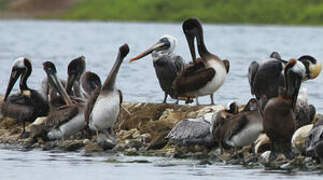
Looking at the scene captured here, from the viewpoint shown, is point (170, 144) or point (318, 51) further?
point (318, 51)

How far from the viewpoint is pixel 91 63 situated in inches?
1502

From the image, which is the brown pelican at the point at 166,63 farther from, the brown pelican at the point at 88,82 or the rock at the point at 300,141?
the rock at the point at 300,141

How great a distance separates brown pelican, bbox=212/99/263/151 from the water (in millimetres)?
587

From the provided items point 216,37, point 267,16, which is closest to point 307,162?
point 216,37

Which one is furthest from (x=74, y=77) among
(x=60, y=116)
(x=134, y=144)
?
(x=134, y=144)

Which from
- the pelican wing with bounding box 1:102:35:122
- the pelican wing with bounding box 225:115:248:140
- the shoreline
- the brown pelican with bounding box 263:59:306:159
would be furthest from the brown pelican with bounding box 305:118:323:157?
the pelican wing with bounding box 1:102:35:122

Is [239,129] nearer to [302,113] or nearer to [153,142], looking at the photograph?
[302,113]

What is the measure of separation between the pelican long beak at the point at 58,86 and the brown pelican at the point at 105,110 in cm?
120

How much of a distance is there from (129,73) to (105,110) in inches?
679

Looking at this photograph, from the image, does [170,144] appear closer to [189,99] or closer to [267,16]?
[189,99]

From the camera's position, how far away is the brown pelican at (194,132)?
1504 centimetres

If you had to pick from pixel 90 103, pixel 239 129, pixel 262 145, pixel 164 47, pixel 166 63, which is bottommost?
pixel 262 145

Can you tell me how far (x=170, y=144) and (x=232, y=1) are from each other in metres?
76.4

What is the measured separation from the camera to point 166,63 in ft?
56.7
